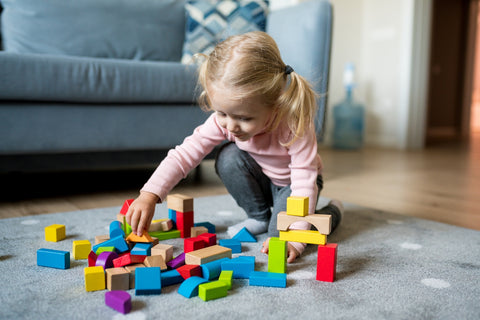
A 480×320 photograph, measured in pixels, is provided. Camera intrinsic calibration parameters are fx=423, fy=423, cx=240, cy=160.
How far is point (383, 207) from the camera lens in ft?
4.77

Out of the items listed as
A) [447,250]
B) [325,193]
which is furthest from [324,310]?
[325,193]

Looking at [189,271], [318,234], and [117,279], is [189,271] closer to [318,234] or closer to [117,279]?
[117,279]

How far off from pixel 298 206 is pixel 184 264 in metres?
0.25

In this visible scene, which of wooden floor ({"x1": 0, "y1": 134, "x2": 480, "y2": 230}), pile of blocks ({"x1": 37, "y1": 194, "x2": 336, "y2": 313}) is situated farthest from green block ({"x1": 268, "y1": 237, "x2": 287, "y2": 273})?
wooden floor ({"x1": 0, "y1": 134, "x2": 480, "y2": 230})

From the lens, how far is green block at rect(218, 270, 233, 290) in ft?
2.40

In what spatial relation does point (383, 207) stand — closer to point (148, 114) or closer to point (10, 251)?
point (148, 114)

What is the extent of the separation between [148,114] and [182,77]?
0.62 feet

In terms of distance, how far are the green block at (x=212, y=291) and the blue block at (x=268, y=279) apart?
65 mm

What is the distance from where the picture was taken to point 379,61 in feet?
12.3

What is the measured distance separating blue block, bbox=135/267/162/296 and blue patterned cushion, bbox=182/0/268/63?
179 centimetres

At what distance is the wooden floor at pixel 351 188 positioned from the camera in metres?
1.40

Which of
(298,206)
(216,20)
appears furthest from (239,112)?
(216,20)

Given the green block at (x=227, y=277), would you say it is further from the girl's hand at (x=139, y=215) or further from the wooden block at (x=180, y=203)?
the wooden block at (x=180, y=203)

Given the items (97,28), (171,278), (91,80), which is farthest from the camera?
(97,28)
